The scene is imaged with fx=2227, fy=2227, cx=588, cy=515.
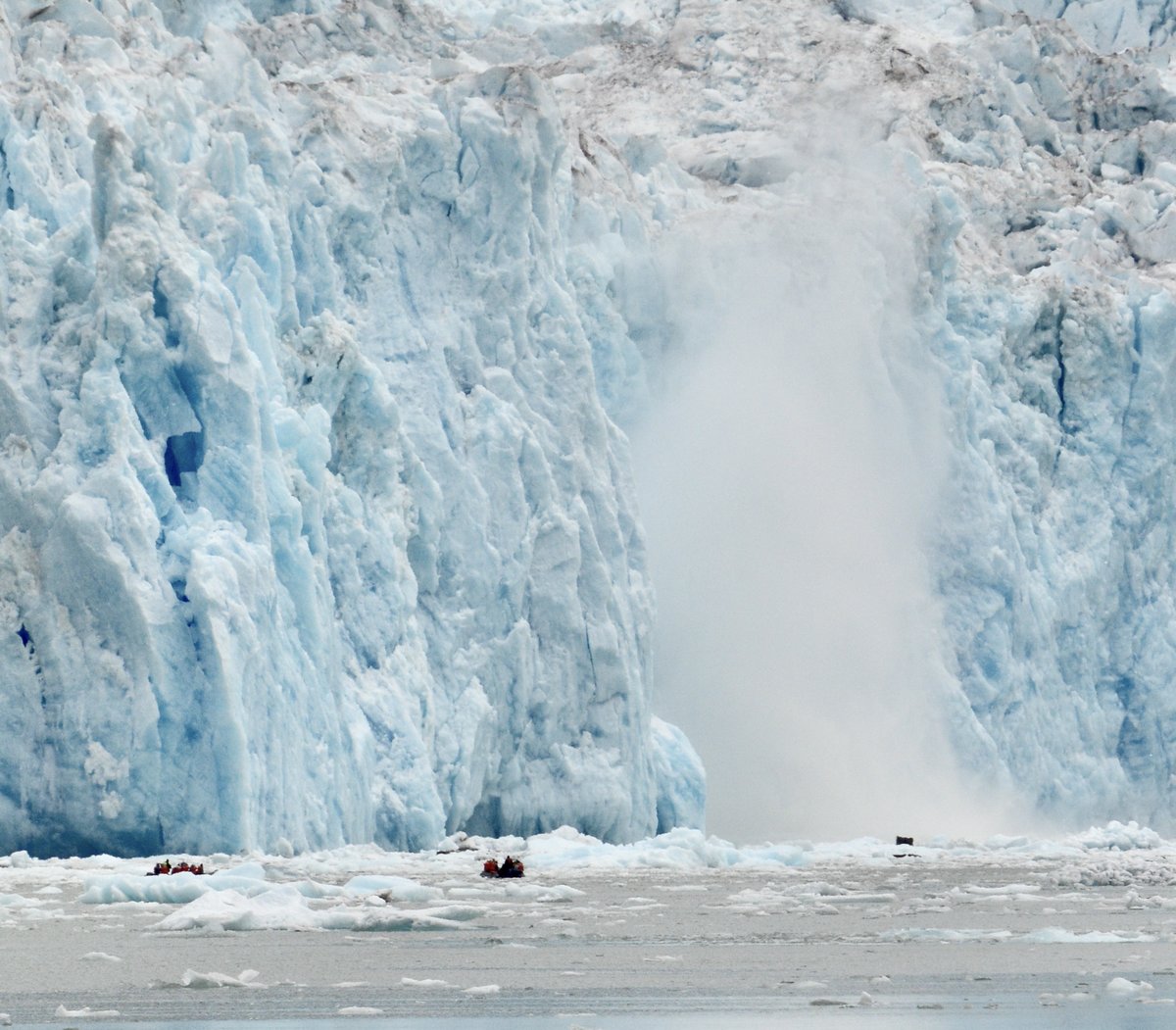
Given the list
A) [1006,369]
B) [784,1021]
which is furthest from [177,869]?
[1006,369]

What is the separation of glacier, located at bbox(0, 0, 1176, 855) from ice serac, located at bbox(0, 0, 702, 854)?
0.17ft

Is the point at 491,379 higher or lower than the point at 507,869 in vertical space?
higher

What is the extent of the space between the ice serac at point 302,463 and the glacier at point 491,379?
0.05m

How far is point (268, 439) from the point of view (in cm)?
2534

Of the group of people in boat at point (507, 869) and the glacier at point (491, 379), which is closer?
the group of people in boat at point (507, 869)

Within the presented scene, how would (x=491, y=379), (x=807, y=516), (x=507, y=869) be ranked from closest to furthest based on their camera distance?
(x=507, y=869) < (x=491, y=379) < (x=807, y=516)

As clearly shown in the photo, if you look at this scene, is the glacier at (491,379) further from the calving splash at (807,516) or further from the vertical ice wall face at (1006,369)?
the calving splash at (807,516)

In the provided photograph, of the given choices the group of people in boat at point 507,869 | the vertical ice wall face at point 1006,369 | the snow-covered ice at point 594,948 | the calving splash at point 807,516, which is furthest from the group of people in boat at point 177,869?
the vertical ice wall face at point 1006,369

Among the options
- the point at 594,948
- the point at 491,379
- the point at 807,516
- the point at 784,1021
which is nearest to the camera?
the point at 784,1021

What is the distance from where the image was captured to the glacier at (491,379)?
917 inches

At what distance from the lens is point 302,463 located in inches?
1037

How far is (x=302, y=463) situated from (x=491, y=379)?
17.4ft

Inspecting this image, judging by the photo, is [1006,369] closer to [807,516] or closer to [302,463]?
[807,516]

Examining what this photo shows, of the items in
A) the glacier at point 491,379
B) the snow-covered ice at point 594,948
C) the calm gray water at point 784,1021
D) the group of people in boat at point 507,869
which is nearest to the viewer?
the calm gray water at point 784,1021
